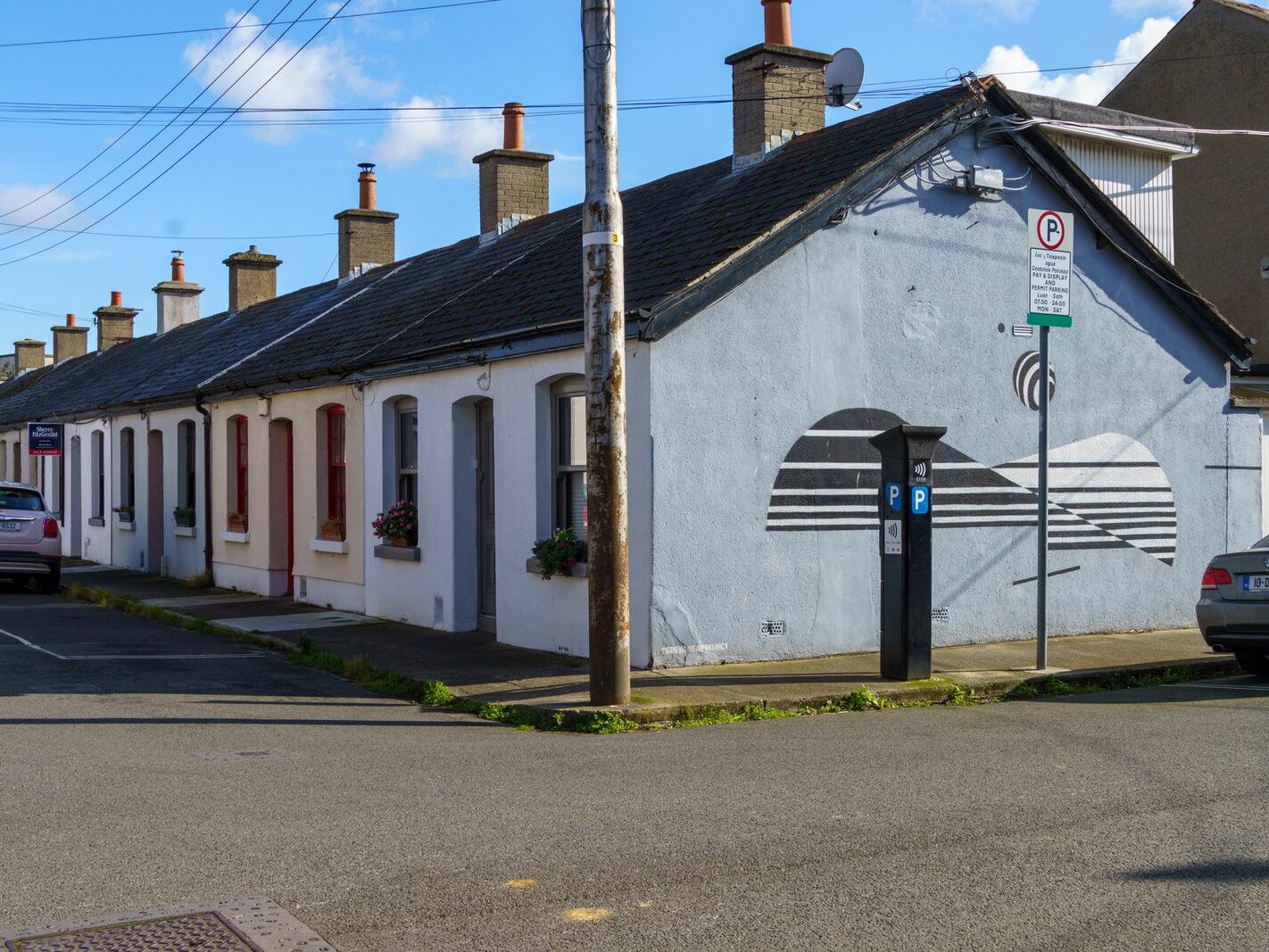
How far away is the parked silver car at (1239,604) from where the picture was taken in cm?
1147

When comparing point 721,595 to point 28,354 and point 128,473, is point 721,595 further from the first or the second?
point 28,354

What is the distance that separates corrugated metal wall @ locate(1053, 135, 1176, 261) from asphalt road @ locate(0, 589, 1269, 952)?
386 inches

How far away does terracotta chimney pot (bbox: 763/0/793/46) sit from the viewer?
1611 centimetres

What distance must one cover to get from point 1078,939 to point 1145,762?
3.48 meters

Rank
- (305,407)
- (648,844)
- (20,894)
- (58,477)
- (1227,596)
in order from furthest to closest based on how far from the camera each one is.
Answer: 1. (58,477)
2. (305,407)
3. (1227,596)
4. (648,844)
5. (20,894)

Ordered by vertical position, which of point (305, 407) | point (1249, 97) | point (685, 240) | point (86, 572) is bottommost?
point (86, 572)

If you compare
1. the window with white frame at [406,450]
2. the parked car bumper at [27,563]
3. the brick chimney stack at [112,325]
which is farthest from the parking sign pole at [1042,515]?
the brick chimney stack at [112,325]

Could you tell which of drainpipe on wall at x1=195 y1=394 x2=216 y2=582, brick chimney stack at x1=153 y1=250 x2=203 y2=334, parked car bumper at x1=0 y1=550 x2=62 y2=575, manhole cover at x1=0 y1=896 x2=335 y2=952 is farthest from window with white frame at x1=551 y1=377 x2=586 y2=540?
brick chimney stack at x1=153 y1=250 x2=203 y2=334

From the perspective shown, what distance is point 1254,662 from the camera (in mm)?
12172

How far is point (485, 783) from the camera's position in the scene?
7.60m

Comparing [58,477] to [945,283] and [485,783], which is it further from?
[485,783]

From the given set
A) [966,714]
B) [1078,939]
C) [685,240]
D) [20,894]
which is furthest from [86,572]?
[1078,939]

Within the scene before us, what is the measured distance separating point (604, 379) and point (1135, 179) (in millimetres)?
11632

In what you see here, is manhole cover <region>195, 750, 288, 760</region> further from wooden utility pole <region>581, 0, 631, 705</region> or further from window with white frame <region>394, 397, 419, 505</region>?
window with white frame <region>394, 397, 419, 505</region>
